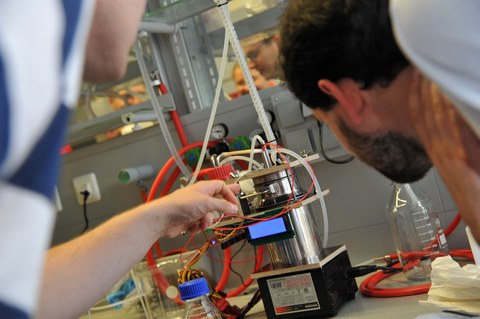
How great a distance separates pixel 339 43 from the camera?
89 centimetres

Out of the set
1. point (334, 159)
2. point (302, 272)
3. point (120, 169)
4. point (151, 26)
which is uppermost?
point (151, 26)

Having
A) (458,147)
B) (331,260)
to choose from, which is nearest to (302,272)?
(331,260)

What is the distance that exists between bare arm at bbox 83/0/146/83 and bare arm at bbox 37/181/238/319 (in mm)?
420

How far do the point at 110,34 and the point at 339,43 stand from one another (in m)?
0.39

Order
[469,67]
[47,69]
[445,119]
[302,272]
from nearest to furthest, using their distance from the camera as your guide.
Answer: [47,69], [469,67], [445,119], [302,272]

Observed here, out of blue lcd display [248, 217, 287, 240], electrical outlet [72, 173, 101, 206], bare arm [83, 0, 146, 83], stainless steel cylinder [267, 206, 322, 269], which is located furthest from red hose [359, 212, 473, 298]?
electrical outlet [72, 173, 101, 206]

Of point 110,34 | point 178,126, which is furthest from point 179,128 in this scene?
point 110,34

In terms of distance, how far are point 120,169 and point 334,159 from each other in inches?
32.5

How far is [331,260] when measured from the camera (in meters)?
1.43

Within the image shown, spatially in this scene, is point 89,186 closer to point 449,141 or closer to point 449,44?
point 449,141

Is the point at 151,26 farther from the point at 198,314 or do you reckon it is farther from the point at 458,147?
the point at 458,147

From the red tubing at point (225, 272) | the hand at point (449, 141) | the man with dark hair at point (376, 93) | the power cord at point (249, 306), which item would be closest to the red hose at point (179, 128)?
the red tubing at point (225, 272)

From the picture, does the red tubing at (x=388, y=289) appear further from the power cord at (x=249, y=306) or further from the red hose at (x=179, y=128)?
the red hose at (x=179, y=128)

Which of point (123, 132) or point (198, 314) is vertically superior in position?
point (123, 132)
